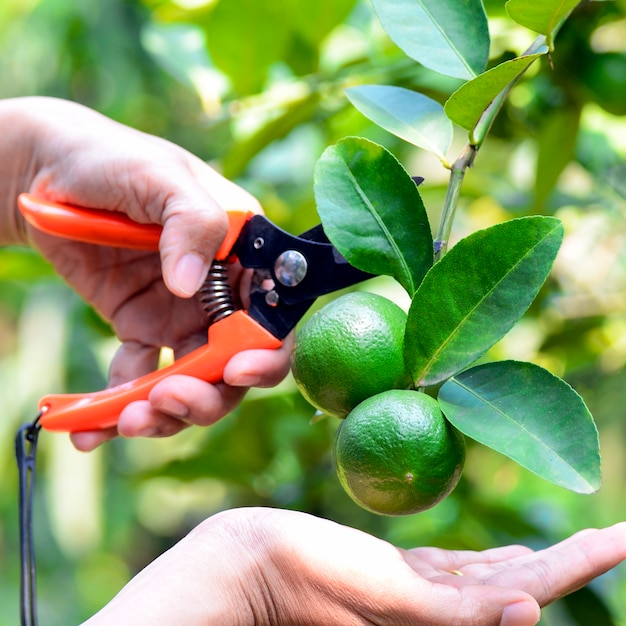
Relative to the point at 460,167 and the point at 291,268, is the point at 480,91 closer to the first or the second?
the point at 460,167

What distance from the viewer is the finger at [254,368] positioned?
2.73 ft

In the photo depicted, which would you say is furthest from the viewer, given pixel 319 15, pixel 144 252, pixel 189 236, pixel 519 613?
pixel 144 252

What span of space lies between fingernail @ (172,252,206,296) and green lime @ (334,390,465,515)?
0.95 feet

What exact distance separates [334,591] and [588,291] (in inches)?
30.9

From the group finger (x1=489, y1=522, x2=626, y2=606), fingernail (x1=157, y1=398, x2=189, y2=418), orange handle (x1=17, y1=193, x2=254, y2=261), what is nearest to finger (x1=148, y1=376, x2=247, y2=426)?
fingernail (x1=157, y1=398, x2=189, y2=418)

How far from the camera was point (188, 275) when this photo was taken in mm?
834

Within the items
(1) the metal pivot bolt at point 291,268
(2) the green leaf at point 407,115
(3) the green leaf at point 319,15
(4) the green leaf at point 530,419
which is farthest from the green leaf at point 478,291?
(3) the green leaf at point 319,15

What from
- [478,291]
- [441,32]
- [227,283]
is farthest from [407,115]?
[227,283]

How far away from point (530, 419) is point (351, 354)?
14cm

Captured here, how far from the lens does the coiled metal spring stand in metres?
0.89

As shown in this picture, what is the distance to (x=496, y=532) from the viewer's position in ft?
3.74

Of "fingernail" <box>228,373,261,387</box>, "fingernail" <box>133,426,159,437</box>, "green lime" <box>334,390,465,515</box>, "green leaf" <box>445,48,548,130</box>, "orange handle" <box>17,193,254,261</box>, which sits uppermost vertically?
"green leaf" <box>445,48,548,130</box>

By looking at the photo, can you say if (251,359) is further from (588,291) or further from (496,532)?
(588,291)

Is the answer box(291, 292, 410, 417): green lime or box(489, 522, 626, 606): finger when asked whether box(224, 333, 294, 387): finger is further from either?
box(489, 522, 626, 606): finger
